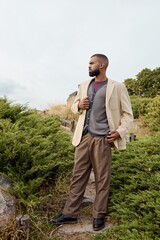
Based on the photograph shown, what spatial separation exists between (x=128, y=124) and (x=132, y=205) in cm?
114

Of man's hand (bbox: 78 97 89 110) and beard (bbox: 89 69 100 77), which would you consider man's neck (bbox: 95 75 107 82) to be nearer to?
beard (bbox: 89 69 100 77)

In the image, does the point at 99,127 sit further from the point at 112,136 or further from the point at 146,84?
the point at 146,84

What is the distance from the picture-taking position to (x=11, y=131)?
18.3 ft

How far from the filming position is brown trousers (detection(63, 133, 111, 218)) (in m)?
4.39

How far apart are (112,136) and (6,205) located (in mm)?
1589

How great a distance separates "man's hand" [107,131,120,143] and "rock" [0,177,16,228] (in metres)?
1.49

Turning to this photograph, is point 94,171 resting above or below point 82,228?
above

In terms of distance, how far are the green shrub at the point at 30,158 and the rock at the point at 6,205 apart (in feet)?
0.37

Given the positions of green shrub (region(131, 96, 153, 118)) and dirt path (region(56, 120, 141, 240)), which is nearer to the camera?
dirt path (region(56, 120, 141, 240))

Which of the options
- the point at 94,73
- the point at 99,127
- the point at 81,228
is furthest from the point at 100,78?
the point at 81,228

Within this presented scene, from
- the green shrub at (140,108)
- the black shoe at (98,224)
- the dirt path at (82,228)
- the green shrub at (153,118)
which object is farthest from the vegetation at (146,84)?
the black shoe at (98,224)

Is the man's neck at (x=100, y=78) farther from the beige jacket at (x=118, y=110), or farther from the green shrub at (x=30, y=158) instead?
the green shrub at (x=30, y=158)

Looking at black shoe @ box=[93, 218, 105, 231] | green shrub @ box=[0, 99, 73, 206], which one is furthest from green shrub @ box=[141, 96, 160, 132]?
black shoe @ box=[93, 218, 105, 231]

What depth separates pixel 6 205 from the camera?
171 inches
